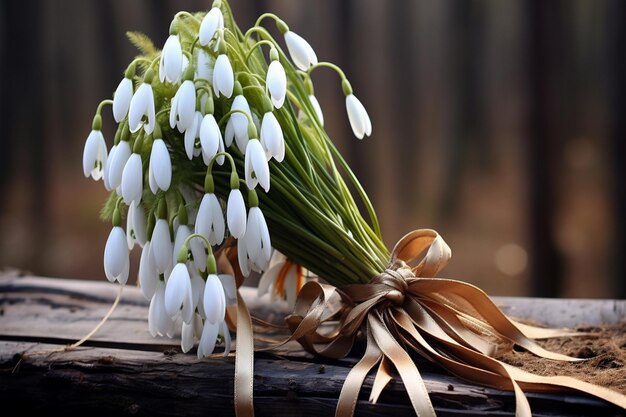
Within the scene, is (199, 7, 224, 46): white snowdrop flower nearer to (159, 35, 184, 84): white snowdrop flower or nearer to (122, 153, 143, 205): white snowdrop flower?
(159, 35, 184, 84): white snowdrop flower

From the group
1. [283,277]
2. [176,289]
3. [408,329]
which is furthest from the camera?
[283,277]

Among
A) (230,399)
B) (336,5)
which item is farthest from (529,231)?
(230,399)

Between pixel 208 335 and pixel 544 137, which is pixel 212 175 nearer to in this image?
pixel 208 335

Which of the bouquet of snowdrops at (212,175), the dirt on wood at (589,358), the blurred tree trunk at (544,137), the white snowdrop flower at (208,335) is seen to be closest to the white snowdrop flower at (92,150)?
the bouquet of snowdrops at (212,175)

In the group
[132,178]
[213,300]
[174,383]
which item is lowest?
[174,383]

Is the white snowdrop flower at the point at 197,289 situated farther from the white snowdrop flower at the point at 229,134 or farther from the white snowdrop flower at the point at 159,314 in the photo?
the white snowdrop flower at the point at 229,134

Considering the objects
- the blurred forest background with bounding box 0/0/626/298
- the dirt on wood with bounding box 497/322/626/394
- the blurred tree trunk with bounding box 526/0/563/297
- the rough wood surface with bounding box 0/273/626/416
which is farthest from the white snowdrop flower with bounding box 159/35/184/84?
the blurred tree trunk with bounding box 526/0/563/297

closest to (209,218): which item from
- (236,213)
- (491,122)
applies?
(236,213)

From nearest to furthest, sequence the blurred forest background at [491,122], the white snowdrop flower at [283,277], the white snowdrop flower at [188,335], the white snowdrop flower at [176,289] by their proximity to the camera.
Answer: the white snowdrop flower at [176,289] → the white snowdrop flower at [188,335] → the white snowdrop flower at [283,277] → the blurred forest background at [491,122]
